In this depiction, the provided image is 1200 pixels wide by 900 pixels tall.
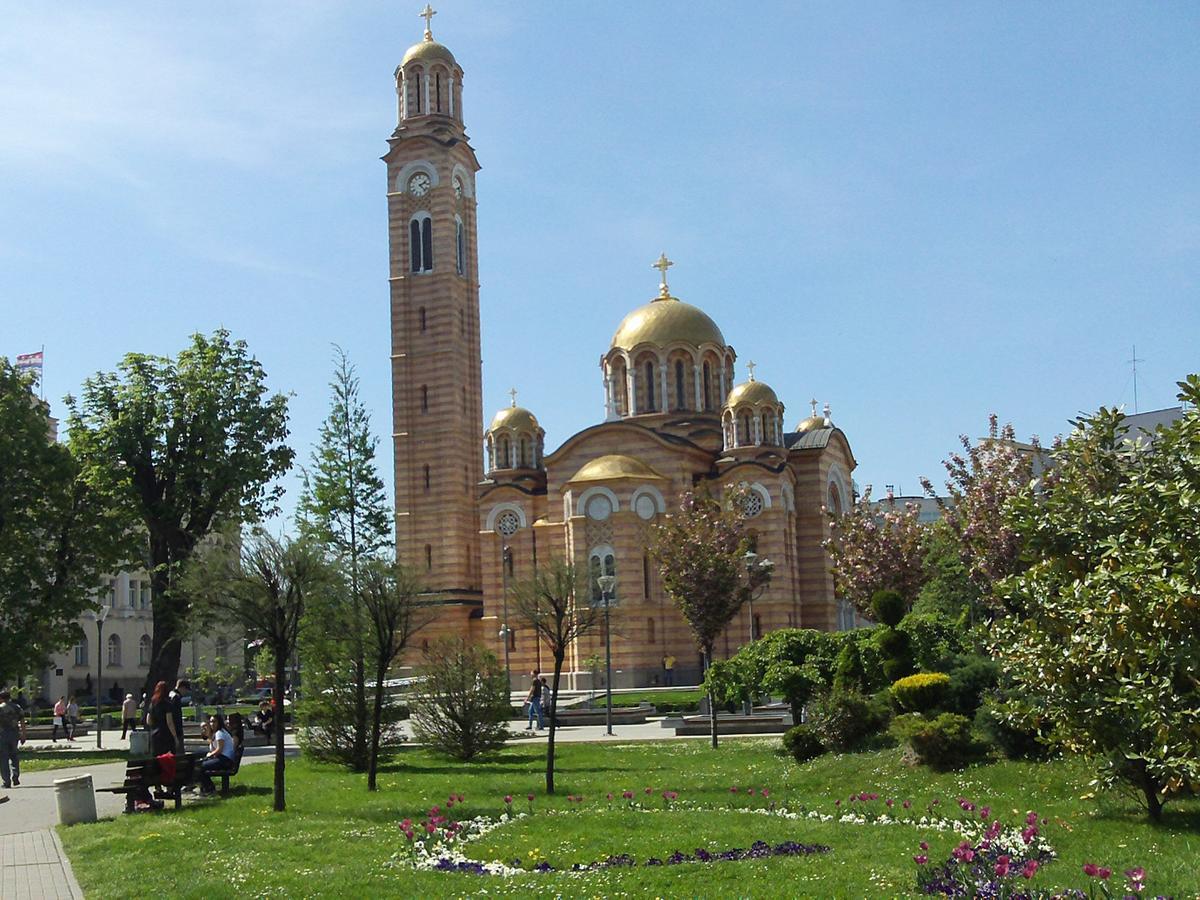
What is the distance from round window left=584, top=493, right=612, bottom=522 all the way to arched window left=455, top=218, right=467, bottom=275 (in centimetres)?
1371

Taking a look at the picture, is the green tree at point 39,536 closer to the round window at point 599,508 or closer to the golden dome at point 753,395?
the round window at point 599,508

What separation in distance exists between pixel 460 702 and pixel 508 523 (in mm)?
32686

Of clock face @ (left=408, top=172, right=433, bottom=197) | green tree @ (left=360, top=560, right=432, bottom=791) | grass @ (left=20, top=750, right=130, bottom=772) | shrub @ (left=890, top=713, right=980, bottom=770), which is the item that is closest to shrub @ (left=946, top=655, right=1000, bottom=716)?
shrub @ (left=890, top=713, right=980, bottom=770)

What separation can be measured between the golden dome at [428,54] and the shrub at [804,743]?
45.2 metres

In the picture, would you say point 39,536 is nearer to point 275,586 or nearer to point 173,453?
point 173,453

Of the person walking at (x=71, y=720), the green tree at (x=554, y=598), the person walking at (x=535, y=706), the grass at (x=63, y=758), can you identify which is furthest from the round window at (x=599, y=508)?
the green tree at (x=554, y=598)

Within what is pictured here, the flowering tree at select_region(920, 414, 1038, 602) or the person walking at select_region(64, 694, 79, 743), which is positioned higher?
the flowering tree at select_region(920, 414, 1038, 602)

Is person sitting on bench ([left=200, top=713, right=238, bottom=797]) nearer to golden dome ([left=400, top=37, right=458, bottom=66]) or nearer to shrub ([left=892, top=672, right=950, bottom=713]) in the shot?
shrub ([left=892, top=672, right=950, bottom=713])

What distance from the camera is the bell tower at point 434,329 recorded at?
55938 millimetres

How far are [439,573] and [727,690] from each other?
3305 centimetres

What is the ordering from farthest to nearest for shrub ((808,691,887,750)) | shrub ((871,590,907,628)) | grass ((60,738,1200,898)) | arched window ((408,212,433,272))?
arched window ((408,212,433,272)) < shrub ((871,590,907,628)) < shrub ((808,691,887,750)) < grass ((60,738,1200,898))

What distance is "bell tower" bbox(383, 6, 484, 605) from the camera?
55.9 m

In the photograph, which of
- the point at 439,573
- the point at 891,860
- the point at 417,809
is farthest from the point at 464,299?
the point at 891,860

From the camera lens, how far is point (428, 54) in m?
57.8
